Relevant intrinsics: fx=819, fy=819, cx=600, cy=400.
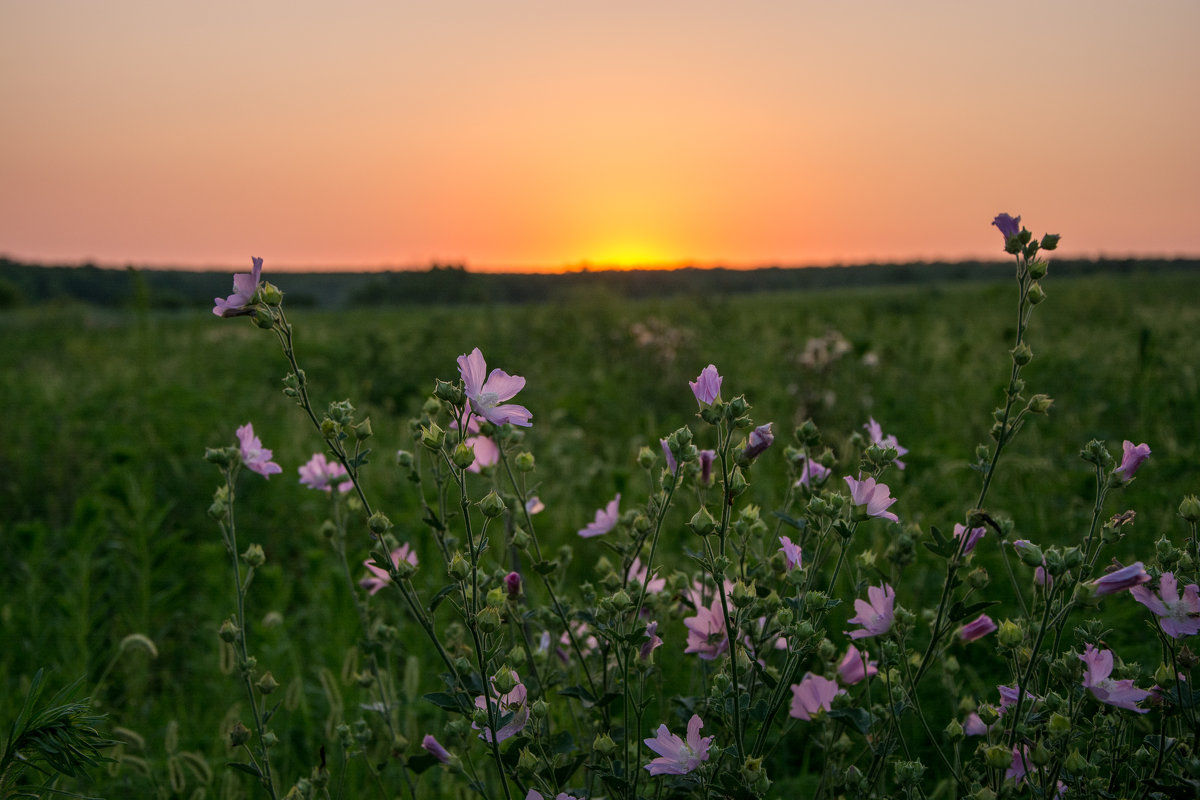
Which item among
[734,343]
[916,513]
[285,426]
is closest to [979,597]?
[916,513]

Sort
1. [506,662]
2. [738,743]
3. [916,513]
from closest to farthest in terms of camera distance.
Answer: [738,743], [506,662], [916,513]

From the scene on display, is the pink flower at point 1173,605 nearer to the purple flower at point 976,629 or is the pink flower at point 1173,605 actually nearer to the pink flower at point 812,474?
the purple flower at point 976,629

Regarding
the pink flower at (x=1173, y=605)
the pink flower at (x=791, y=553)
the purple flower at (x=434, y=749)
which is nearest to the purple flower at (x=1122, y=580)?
the pink flower at (x=1173, y=605)

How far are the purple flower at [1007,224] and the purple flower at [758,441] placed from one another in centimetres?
39

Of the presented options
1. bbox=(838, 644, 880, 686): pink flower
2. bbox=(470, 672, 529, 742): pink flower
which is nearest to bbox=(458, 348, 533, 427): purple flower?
bbox=(470, 672, 529, 742): pink flower

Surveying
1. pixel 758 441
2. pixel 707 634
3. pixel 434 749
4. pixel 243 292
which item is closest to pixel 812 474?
pixel 758 441

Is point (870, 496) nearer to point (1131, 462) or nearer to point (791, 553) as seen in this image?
point (791, 553)

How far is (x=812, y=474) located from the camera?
1.28 m

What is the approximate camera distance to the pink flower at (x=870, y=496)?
3.56 ft

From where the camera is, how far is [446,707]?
3.34ft

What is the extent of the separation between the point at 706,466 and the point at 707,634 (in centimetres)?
25

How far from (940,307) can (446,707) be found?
48.2 feet

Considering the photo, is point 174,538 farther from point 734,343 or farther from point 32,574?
point 734,343

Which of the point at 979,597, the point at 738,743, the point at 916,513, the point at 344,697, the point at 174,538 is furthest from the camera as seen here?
the point at 916,513
